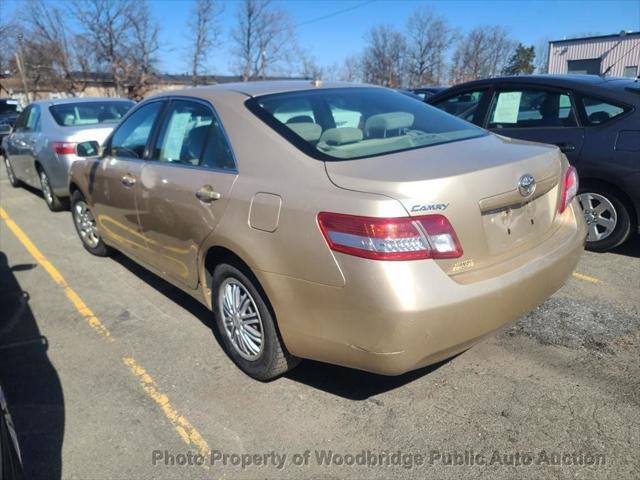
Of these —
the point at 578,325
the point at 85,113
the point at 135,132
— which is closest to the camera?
the point at 578,325

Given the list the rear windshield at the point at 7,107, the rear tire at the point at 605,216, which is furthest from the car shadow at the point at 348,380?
the rear windshield at the point at 7,107

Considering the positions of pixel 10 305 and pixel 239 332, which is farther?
pixel 10 305

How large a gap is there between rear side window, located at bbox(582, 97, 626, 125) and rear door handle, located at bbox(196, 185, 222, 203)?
3605mm

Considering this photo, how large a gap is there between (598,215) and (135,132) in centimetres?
412

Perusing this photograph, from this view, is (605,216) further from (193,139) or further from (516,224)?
(193,139)

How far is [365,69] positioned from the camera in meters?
50.3

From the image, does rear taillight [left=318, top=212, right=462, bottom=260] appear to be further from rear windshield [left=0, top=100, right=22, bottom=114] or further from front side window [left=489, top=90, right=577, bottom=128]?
rear windshield [left=0, top=100, right=22, bottom=114]

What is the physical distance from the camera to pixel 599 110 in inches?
180

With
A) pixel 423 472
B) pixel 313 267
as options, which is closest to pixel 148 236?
pixel 313 267

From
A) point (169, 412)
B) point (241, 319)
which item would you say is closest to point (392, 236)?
point (241, 319)

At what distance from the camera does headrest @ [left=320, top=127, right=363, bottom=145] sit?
2707 millimetres

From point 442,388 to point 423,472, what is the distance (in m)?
0.65

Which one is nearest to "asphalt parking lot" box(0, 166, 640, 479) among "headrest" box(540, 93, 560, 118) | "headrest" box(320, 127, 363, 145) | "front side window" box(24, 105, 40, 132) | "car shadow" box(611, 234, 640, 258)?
"car shadow" box(611, 234, 640, 258)

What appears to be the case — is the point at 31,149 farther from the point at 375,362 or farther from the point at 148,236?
the point at 375,362
